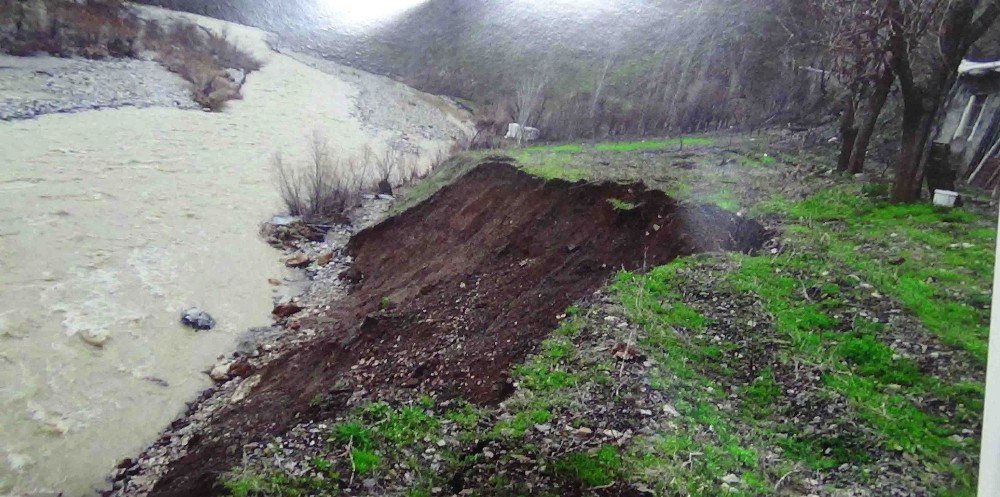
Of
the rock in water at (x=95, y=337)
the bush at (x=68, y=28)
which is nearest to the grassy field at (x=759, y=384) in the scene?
the rock in water at (x=95, y=337)

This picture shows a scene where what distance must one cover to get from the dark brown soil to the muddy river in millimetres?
294

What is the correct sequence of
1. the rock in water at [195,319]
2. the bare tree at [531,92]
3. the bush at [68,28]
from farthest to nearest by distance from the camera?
the bare tree at [531,92] → the rock in water at [195,319] → the bush at [68,28]

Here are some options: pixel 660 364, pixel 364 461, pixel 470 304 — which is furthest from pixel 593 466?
pixel 470 304

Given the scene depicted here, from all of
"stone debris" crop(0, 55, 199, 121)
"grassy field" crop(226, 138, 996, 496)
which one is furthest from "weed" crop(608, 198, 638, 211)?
"stone debris" crop(0, 55, 199, 121)

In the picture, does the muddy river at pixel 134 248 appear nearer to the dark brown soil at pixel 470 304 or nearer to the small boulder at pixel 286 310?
the small boulder at pixel 286 310

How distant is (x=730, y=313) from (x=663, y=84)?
112 cm

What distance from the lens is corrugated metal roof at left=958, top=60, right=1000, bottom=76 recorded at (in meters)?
1.93

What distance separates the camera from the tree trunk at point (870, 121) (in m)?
2.20

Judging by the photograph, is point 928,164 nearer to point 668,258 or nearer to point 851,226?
point 851,226

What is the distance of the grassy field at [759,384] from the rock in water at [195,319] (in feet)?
2.68

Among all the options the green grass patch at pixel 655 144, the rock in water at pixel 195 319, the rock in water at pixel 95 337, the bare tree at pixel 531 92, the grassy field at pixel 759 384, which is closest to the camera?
the grassy field at pixel 759 384

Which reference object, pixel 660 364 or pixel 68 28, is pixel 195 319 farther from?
pixel 660 364

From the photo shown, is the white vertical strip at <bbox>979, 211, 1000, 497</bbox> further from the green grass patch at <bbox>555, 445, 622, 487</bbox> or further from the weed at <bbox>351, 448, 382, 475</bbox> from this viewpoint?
the weed at <bbox>351, 448, 382, 475</bbox>

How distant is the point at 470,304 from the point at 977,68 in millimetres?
2098
